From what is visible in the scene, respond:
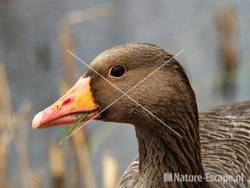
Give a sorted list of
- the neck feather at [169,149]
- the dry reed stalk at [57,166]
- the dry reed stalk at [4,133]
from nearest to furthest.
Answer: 1. the neck feather at [169,149]
2. the dry reed stalk at [4,133]
3. the dry reed stalk at [57,166]

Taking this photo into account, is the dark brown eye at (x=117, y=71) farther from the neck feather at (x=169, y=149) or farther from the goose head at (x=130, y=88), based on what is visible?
the neck feather at (x=169, y=149)

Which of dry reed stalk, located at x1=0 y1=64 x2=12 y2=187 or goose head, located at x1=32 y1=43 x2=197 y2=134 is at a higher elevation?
dry reed stalk, located at x1=0 y1=64 x2=12 y2=187

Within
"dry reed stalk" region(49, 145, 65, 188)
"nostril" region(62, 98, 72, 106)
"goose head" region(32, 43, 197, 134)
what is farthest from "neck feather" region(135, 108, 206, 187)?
"dry reed stalk" region(49, 145, 65, 188)

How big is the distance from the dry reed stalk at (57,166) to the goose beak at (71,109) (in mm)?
2930

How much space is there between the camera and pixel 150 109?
6086 mm

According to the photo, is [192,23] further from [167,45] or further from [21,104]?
[21,104]

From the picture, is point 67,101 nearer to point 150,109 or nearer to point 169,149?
point 150,109

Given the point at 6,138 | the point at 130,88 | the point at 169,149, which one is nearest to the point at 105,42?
the point at 6,138

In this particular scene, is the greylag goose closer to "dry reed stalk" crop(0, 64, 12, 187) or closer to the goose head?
the goose head

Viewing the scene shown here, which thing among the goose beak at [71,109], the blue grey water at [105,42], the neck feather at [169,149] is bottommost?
the neck feather at [169,149]

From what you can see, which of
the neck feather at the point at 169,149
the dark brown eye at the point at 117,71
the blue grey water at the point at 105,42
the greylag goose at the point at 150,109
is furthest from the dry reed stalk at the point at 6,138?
the dark brown eye at the point at 117,71

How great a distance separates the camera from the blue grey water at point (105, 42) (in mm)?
11469

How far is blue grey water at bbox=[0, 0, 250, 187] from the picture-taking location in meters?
11.5

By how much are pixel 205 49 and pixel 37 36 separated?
2213mm
